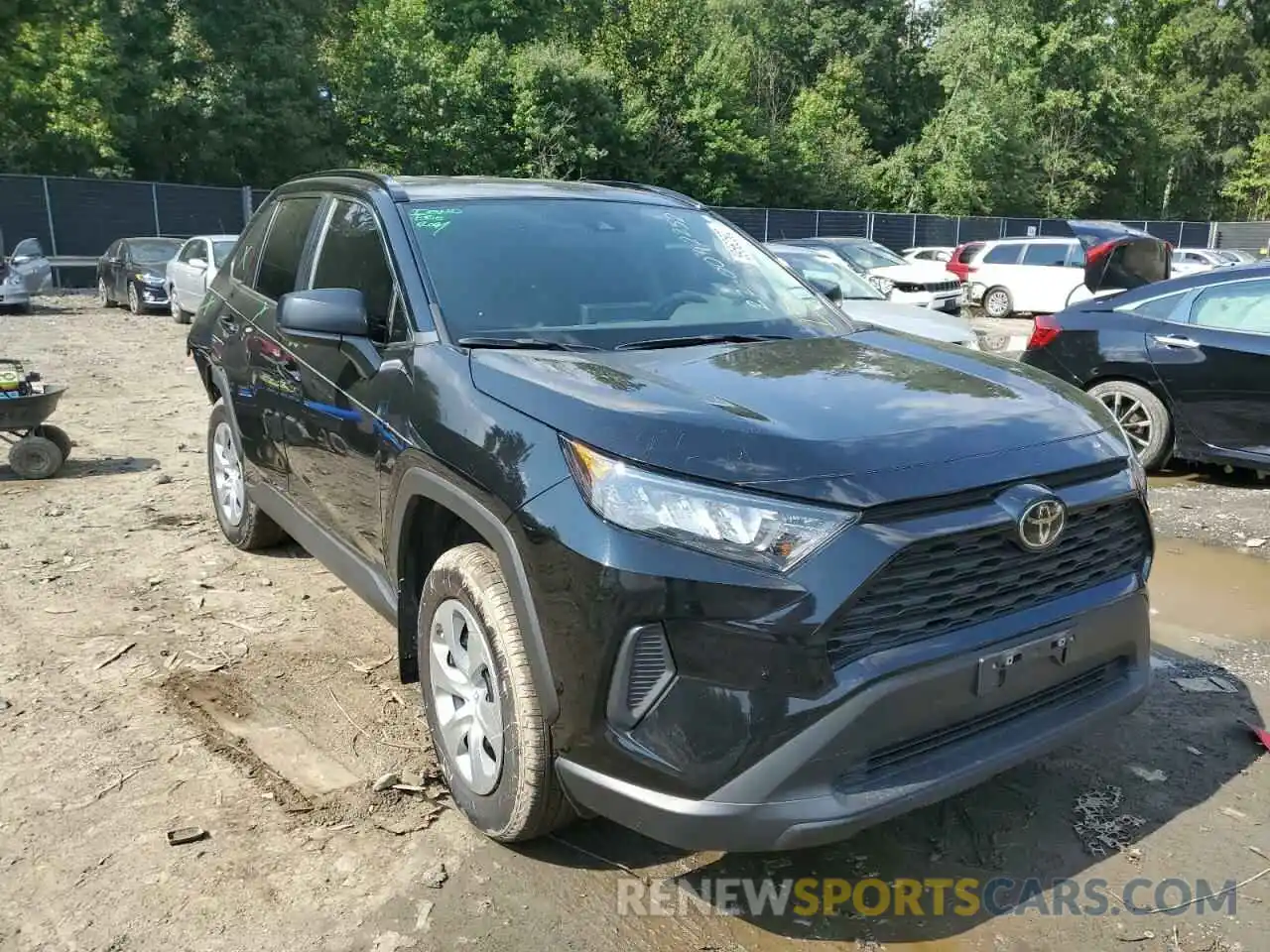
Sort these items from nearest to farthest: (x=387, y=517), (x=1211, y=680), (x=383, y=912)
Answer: (x=383, y=912) → (x=387, y=517) → (x=1211, y=680)

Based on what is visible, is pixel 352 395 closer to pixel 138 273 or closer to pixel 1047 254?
pixel 138 273

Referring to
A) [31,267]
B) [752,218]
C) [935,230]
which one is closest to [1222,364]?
[31,267]

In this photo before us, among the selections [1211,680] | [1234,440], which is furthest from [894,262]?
[1211,680]

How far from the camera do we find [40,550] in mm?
5395

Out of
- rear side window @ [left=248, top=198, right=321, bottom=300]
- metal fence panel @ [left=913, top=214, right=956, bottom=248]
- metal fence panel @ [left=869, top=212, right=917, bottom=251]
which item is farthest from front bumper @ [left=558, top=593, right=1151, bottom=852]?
metal fence panel @ [left=913, top=214, right=956, bottom=248]

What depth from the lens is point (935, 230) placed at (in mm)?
35531

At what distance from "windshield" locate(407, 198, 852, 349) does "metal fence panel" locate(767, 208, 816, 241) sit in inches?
1149

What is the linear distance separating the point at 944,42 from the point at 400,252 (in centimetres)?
4586

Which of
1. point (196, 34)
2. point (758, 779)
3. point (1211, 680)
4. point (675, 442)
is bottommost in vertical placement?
point (1211, 680)

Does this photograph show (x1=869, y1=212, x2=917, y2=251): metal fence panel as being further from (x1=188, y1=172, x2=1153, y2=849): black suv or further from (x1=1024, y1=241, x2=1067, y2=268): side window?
(x1=188, y1=172, x2=1153, y2=849): black suv

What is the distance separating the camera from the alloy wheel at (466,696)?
2.73 metres

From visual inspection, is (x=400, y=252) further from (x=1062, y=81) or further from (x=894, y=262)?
(x=1062, y=81)

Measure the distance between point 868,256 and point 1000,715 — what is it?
15500 millimetres

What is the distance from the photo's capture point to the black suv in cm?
226
